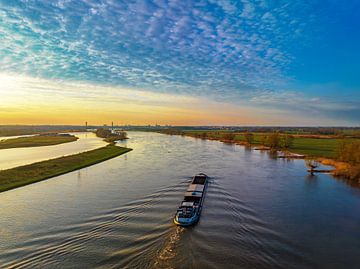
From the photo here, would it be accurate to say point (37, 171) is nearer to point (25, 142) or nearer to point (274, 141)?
point (25, 142)

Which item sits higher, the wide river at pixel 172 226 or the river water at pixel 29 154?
the wide river at pixel 172 226

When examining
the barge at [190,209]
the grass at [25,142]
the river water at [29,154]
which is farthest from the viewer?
the grass at [25,142]

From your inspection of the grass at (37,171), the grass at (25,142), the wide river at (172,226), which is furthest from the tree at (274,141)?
the grass at (25,142)

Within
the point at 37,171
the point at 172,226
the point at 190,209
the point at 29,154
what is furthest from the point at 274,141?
the point at 29,154

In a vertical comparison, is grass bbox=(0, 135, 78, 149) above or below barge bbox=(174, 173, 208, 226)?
below

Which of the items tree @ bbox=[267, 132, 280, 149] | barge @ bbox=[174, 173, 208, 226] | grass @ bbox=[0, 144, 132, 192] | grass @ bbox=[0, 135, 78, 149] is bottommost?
grass @ bbox=[0, 135, 78, 149]

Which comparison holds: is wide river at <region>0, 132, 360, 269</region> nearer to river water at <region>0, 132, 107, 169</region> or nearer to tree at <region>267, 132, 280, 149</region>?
river water at <region>0, 132, 107, 169</region>

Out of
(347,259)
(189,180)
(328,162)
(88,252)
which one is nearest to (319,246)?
(347,259)

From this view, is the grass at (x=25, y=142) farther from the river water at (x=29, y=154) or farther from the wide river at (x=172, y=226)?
the wide river at (x=172, y=226)

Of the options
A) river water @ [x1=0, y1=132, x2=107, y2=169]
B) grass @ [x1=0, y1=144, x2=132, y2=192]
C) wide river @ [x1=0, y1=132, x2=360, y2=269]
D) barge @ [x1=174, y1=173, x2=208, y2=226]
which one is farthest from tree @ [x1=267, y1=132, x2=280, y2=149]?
barge @ [x1=174, y1=173, x2=208, y2=226]
